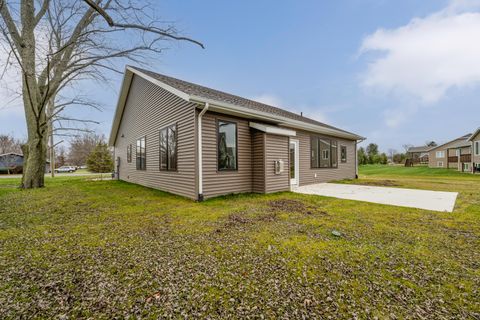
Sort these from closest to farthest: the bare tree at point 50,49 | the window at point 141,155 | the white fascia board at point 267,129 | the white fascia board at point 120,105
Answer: the white fascia board at point 267,129, the bare tree at point 50,49, the window at point 141,155, the white fascia board at point 120,105

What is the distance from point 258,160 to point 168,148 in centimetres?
339

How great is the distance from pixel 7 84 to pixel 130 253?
9947 mm

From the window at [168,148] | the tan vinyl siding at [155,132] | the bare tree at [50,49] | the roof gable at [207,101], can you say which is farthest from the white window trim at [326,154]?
the bare tree at [50,49]

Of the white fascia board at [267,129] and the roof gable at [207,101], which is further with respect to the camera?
the white fascia board at [267,129]

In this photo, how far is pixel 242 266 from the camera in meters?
2.45

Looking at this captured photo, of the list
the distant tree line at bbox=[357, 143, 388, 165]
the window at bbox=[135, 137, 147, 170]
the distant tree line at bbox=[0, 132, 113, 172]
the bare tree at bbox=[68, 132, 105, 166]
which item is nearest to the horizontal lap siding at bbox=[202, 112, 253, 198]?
the window at bbox=[135, 137, 147, 170]

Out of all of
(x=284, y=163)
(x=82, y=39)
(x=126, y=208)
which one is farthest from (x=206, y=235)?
(x=82, y=39)

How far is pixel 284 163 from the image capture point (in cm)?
780

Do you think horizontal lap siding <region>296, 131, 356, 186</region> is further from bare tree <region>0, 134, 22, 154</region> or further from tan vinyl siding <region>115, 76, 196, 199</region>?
bare tree <region>0, 134, 22, 154</region>

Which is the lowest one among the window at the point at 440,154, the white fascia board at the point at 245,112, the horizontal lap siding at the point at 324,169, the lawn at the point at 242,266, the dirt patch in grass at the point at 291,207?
the lawn at the point at 242,266

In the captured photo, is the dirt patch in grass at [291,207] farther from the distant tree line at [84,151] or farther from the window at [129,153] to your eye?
the distant tree line at [84,151]

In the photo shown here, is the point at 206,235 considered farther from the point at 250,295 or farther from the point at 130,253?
the point at 250,295

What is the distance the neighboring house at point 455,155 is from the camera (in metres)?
23.5

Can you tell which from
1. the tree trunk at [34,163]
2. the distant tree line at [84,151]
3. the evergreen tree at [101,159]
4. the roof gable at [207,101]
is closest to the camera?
the roof gable at [207,101]
